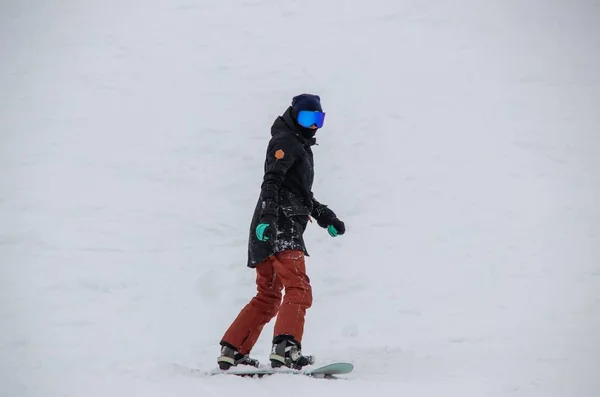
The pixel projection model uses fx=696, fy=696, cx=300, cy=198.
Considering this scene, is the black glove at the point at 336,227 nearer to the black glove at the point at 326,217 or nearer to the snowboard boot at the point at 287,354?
the black glove at the point at 326,217

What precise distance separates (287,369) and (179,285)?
9.30ft

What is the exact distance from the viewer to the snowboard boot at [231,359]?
482 centimetres

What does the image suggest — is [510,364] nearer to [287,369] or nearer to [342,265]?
[287,369]

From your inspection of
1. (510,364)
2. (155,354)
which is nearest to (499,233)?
(510,364)

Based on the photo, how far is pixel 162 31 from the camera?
12.8 m

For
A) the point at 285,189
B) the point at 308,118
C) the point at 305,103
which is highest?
the point at 305,103

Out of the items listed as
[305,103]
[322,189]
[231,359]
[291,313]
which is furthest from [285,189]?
[322,189]

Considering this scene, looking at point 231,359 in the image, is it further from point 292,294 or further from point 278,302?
point 292,294

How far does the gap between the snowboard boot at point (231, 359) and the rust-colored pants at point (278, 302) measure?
0.12 feet

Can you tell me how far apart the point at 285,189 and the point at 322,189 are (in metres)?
4.04

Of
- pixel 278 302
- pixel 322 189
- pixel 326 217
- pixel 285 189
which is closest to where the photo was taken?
pixel 285 189

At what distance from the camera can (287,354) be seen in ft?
15.4

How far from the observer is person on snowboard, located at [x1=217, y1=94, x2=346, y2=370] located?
4.66 meters

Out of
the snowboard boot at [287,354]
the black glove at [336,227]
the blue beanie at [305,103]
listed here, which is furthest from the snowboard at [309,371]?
the blue beanie at [305,103]
